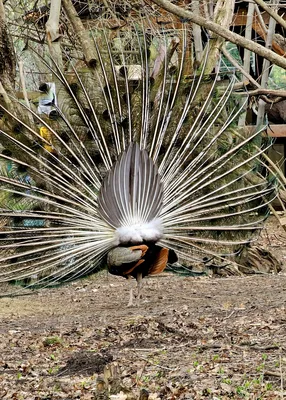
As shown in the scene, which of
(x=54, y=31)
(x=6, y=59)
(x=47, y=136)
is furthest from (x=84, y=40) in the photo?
(x=47, y=136)

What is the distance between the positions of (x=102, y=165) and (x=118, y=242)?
0.89m

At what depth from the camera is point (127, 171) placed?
815 centimetres

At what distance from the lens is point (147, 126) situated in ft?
27.6

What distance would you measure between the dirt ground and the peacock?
0.55 meters

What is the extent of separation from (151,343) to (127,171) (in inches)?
75.7

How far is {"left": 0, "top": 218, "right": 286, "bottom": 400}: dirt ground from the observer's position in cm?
539

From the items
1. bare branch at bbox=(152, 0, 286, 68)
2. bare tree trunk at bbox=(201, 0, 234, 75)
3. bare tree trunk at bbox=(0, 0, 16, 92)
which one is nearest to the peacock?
bare tree trunk at bbox=(201, 0, 234, 75)

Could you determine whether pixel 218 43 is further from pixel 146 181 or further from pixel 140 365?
pixel 140 365

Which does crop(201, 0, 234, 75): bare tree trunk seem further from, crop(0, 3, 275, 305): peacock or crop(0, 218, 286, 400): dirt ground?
crop(0, 218, 286, 400): dirt ground

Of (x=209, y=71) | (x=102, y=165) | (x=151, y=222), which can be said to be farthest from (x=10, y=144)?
(x=209, y=71)

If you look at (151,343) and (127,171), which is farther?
(127,171)

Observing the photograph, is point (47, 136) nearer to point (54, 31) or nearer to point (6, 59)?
point (6, 59)

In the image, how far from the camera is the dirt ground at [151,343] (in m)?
5.39

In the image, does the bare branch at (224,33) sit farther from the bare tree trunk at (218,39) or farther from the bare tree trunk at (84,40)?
the bare tree trunk at (218,39)
